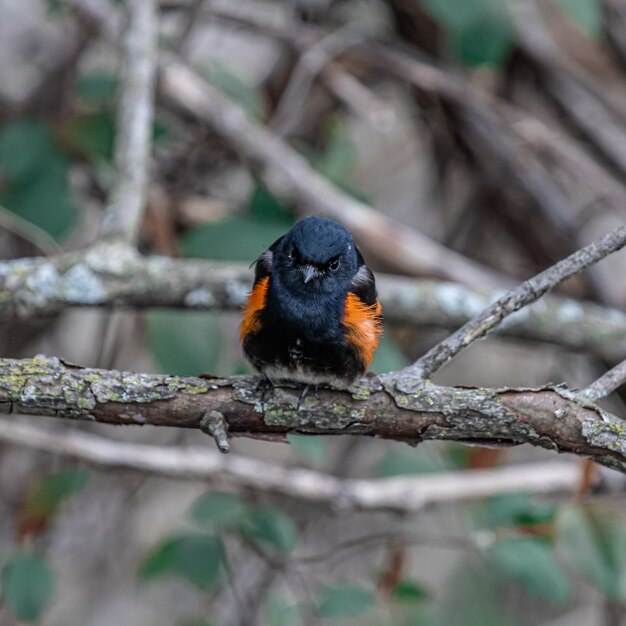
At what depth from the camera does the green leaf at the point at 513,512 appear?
2.51 meters

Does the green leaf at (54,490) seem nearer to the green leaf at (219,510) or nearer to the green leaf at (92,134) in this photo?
the green leaf at (219,510)

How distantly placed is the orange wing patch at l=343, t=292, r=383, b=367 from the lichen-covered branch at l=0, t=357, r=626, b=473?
24 cm

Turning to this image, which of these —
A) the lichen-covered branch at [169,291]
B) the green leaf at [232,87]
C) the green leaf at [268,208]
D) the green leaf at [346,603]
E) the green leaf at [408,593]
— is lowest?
the green leaf at [346,603]

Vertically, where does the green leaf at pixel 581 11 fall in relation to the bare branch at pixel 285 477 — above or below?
above

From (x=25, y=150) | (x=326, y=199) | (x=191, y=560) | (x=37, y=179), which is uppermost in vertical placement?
(x=25, y=150)

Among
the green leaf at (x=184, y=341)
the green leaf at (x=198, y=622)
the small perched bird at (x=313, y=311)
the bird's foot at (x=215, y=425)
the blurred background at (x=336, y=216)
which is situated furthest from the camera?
the green leaf at (x=198, y=622)

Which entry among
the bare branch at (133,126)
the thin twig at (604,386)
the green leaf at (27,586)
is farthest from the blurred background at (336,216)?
the thin twig at (604,386)

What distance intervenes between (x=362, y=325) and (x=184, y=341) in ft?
2.49

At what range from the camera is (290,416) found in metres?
1.72

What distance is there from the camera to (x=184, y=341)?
104 inches

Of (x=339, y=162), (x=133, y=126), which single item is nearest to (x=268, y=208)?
(x=339, y=162)

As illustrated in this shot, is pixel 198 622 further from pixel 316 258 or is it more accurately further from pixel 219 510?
pixel 316 258

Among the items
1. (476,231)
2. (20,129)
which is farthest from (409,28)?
(20,129)

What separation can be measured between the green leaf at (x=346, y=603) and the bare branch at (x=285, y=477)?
442 millimetres
